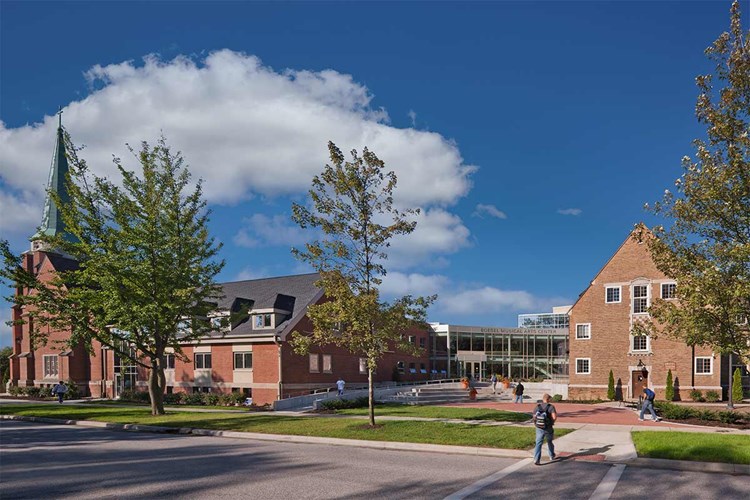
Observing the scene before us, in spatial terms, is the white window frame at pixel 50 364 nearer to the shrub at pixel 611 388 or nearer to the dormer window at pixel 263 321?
the dormer window at pixel 263 321

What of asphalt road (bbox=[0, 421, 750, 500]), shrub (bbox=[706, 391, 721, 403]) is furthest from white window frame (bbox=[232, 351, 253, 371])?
shrub (bbox=[706, 391, 721, 403])

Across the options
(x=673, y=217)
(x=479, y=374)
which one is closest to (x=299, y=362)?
(x=673, y=217)

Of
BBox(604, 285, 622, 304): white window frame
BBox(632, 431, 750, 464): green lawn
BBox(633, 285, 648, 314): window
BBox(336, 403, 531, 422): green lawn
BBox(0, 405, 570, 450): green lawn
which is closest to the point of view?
BBox(632, 431, 750, 464): green lawn

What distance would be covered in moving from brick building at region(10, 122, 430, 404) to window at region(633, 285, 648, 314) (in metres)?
16.6

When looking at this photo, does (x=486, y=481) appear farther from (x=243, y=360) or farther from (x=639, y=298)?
(x=639, y=298)

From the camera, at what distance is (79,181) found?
31.5 metres

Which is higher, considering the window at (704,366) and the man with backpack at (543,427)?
the man with backpack at (543,427)

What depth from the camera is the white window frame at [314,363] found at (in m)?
41.5

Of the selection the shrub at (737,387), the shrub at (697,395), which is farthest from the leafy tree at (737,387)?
the shrub at (697,395)

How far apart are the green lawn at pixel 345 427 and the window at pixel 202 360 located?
11.0 m

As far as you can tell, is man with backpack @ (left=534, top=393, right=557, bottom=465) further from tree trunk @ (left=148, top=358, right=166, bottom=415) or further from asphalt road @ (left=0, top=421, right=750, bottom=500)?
tree trunk @ (left=148, top=358, right=166, bottom=415)

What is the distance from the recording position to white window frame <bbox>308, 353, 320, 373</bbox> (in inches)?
1634

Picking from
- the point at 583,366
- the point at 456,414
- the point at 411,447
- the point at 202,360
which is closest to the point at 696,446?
the point at 411,447

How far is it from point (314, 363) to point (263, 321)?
4.81 metres
